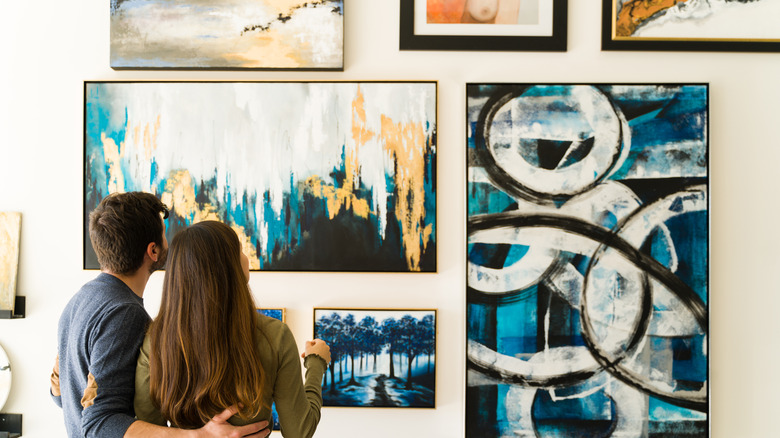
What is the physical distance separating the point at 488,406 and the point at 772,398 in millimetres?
932

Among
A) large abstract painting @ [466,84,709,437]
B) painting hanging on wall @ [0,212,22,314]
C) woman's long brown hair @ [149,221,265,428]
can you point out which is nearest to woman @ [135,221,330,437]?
woman's long brown hair @ [149,221,265,428]

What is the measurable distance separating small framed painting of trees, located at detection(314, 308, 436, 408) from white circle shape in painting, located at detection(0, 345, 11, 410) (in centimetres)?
104

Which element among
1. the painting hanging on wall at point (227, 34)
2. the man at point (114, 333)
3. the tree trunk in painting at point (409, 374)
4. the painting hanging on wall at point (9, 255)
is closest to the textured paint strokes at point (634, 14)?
the painting hanging on wall at point (227, 34)

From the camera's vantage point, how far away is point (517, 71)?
5.58ft

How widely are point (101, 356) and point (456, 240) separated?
1.06m

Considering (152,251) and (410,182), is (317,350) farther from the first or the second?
(410,182)

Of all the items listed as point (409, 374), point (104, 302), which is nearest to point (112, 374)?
point (104, 302)

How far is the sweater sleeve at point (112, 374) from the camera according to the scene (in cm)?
107

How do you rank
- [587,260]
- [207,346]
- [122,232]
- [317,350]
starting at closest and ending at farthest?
[207,346] → [122,232] → [317,350] → [587,260]

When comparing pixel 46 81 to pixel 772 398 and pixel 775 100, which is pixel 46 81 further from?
pixel 772 398

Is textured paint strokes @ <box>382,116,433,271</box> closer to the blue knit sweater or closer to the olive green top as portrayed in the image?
the olive green top

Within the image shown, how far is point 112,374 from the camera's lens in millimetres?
1079

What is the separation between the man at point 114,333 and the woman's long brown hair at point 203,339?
0.16 feet

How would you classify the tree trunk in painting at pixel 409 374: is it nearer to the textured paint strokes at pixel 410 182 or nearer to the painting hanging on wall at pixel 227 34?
the textured paint strokes at pixel 410 182
